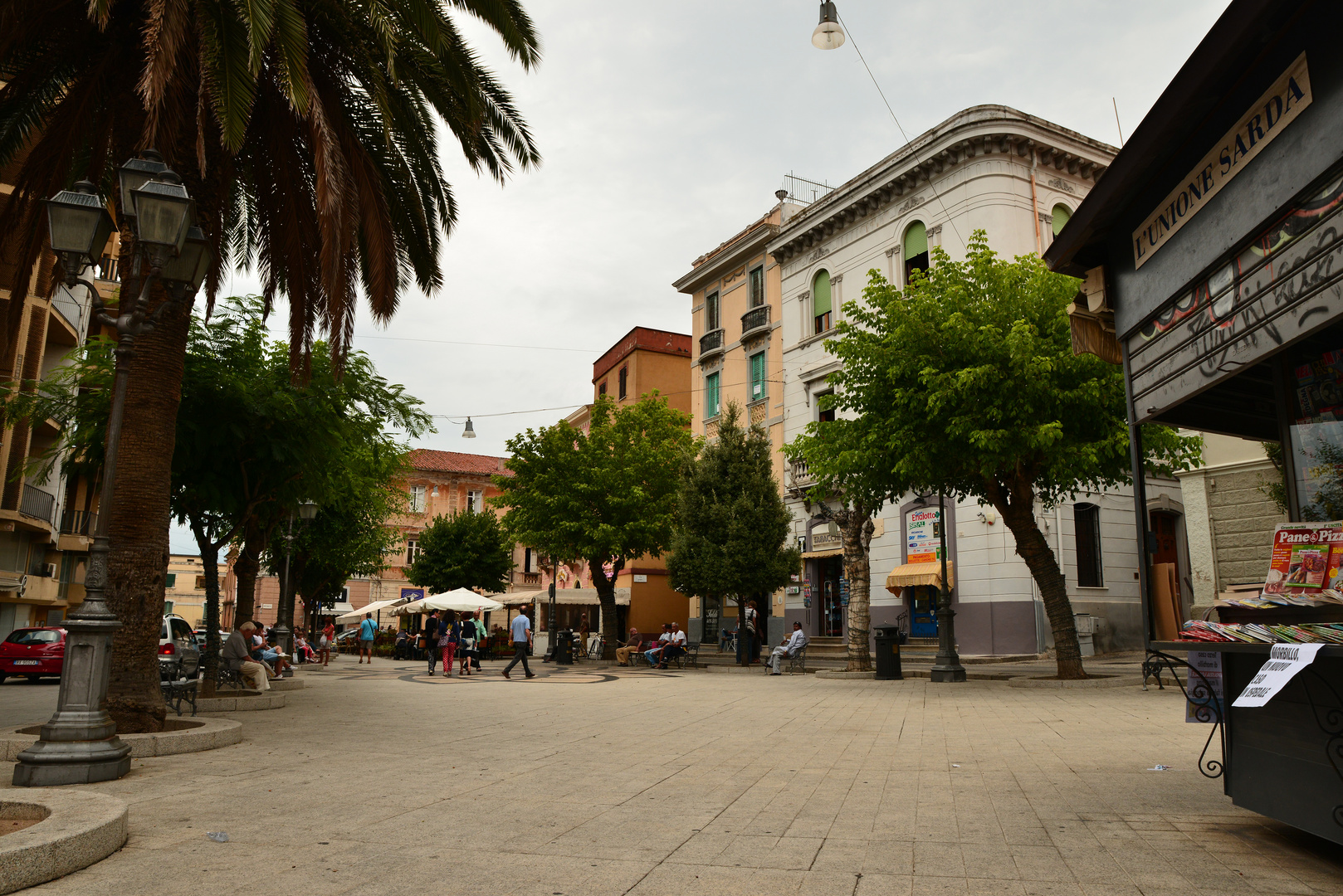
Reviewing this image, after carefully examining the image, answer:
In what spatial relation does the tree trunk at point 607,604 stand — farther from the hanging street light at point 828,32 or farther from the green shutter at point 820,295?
the hanging street light at point 828,32

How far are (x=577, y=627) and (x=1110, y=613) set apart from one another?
2818cm

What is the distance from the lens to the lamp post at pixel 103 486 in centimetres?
655

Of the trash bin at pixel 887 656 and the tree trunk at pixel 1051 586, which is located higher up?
the tree trunk at pixel 1051 586

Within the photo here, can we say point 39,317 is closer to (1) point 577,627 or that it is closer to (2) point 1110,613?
(1) point 577,627

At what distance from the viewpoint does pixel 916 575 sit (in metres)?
25.3

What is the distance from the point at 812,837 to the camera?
5.03 m

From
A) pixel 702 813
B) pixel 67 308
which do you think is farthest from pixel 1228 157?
pixel 67 308

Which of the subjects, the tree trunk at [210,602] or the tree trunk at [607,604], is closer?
the tree trunk at [210,602]

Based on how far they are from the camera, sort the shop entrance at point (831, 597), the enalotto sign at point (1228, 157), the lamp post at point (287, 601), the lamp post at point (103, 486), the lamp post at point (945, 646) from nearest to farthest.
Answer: the enalotto sign at point (1228, 157) → the lamp post at point (103, 486) → the lamp post at point (945, 646) → the lamp post at point (287, 601) → the shop entrance at point (831, 597)

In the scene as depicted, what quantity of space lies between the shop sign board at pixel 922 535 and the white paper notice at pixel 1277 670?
21.7 meters

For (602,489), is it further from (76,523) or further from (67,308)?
(76,523)

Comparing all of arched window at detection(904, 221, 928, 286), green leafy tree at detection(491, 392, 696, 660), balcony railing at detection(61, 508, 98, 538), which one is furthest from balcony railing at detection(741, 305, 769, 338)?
balcony railing at detection(61, 508, 98, 538)

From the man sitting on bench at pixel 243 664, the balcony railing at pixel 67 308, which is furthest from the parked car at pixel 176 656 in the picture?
the balcony railing at pixel 67 308

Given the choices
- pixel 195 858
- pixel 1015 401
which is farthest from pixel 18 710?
pixel 1015 401
